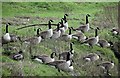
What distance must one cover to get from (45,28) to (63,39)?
2.48 feet

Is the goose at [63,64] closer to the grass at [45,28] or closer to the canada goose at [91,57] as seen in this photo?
the grass at [45,28]

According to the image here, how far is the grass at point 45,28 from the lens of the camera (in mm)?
10727

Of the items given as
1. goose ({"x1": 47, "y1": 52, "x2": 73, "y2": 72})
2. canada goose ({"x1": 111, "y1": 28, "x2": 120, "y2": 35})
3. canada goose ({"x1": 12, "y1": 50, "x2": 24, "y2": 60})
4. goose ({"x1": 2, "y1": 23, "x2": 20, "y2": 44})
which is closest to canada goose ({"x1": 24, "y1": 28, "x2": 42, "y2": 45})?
goose ({"x1": 2, "y1": 23, "x2": 20, "y2": 44})

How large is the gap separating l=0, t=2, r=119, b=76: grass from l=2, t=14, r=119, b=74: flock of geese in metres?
0.14

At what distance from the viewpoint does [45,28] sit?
1248 centimetres

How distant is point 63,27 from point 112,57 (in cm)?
184

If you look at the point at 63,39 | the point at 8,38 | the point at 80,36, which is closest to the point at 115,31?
the point at 80,36

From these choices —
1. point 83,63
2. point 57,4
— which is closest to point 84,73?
point 83,63

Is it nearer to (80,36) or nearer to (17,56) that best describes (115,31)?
(80,36)

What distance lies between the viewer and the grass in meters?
10.7

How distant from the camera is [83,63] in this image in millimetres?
11430

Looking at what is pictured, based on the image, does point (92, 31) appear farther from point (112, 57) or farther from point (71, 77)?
point (71, 77)

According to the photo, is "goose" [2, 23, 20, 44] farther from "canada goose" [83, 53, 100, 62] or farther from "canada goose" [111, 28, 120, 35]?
"canada goose" [111, 28, 120, 35]

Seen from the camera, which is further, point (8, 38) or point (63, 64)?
point (8, 38)
